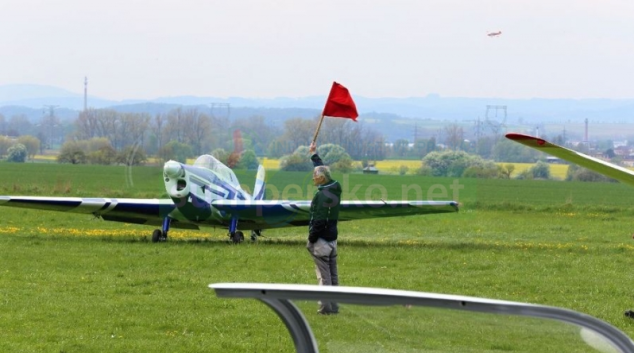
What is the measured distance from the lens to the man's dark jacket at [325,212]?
33.6 ft

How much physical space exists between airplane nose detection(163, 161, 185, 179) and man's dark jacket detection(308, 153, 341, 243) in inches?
361

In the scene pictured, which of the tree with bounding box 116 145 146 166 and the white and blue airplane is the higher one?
the tree with bounding box 116 145 146 166

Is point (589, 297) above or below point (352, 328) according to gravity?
below

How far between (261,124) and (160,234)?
272 inches

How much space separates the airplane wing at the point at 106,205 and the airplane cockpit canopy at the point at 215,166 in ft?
3.24

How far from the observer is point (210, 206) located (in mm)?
19297

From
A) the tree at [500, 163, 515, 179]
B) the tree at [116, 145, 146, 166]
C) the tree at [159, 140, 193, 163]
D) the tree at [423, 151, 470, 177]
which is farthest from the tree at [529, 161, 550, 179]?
the tree at [159, 140, 193, 163]

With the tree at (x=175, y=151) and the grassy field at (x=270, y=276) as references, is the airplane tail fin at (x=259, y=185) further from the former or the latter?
the tree at (x=175, y=151)

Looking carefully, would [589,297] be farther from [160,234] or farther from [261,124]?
[261,124]

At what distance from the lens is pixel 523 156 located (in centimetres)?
8781

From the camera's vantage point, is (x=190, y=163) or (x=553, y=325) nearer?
(x=553, y=325)

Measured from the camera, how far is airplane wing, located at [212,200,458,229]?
1922 cm

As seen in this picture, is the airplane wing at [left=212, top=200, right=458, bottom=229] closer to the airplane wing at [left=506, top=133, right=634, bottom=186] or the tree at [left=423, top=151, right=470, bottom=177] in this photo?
the airplane wing at [left=506, top=133, right=634, bottom=186]

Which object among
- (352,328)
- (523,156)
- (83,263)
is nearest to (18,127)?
(523,156)
